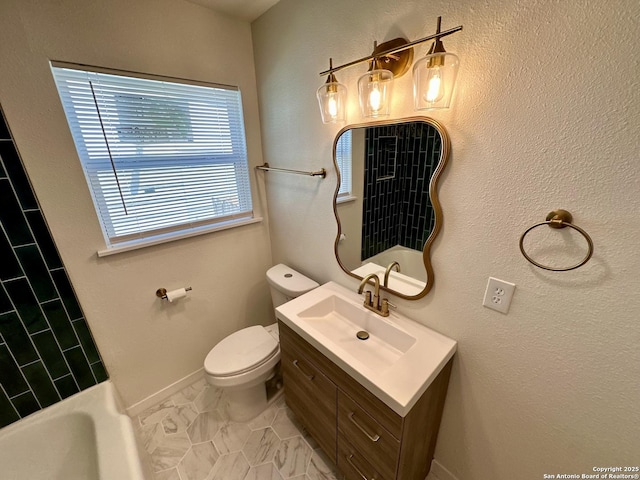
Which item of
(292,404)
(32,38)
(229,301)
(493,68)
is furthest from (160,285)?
(493,68)

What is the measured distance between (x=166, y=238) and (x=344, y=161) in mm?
1171

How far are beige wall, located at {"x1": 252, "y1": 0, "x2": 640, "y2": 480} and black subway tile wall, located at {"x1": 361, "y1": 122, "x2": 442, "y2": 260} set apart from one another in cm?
7

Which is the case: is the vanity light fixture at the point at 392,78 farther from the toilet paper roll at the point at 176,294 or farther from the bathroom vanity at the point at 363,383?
the toilet paper roll at the point at 176,294

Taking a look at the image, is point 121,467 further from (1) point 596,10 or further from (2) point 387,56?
(1) point 596,10

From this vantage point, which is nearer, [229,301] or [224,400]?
[224,400]

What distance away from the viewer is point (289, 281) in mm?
1731

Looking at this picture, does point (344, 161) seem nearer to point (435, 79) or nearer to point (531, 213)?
point (435, 79)

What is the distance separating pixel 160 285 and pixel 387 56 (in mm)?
1740

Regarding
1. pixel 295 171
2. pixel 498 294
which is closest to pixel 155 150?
pixel 295 171

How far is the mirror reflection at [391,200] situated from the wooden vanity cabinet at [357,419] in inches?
18.2

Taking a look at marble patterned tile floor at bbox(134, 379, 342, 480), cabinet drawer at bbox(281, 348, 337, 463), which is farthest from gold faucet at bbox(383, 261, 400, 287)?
marble patterned tile floor at bbox(134, 379, 342, 480)

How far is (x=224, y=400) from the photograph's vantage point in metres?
1.78

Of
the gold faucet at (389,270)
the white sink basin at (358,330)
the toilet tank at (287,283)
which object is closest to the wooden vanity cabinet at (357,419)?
the white sink basin at (358,330)

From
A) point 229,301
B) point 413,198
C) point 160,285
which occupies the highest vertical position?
point 413,198
